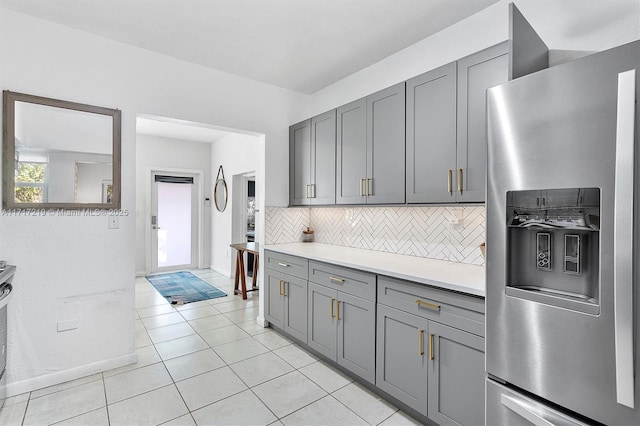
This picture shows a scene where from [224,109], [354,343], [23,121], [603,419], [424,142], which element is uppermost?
[224,109]

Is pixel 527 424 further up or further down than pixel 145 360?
further up

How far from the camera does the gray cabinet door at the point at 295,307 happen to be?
2926 millimetres

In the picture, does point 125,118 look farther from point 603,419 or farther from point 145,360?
point 603,419

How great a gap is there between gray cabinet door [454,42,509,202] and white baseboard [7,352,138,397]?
3.01 m

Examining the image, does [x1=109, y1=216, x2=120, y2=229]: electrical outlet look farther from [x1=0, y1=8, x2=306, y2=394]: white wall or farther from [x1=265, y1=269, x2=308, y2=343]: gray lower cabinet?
[x1=265, y1=269, x2=308, y2=343]: gray lower cabinet

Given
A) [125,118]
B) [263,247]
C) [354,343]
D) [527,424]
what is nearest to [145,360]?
[263,247]

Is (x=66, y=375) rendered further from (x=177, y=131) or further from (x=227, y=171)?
(x=177, y=131)

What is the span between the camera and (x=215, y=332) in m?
3.37

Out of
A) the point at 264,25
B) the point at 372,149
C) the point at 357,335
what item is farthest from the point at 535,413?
the point at 264,25

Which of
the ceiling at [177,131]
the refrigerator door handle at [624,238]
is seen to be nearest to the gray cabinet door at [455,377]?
the refrigerator door handle at [624,238]

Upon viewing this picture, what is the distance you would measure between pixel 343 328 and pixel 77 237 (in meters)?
2.26

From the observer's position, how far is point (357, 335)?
2.36 m

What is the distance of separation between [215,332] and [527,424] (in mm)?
2904

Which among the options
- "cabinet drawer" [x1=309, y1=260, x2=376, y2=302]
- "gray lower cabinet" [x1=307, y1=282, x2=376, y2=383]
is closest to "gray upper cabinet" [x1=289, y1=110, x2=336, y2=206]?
"cabinet drawer" [x1=309, y1=260, x2=376, y2=302]
